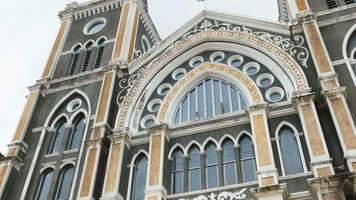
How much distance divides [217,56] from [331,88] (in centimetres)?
674

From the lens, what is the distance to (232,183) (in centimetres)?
1702

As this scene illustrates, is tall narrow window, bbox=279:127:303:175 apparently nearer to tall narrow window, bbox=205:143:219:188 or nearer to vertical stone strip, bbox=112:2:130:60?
tall narrow window, bbox=205:143:219:188

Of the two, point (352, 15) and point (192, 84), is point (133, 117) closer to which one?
point (192, 84)

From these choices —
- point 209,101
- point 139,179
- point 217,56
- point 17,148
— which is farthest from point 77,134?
point 217,56

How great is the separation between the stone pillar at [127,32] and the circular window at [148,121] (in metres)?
4.55

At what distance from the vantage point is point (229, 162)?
58.2 ft

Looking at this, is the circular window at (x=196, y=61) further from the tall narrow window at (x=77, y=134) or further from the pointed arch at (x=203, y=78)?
the tall narrow window at (x=77, y=134)

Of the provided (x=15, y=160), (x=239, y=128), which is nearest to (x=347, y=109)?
(x=239, y=128)

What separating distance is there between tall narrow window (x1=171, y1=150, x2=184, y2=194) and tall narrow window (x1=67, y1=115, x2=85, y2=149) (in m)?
5.22

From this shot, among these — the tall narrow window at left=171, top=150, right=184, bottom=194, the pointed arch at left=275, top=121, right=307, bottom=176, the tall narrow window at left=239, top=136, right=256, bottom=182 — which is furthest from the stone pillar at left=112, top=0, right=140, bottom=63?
the pointed arch at left=275, top=121, right=307, bottom=176

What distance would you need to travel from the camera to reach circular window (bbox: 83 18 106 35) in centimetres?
2836

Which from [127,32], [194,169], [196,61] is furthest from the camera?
[127,32]

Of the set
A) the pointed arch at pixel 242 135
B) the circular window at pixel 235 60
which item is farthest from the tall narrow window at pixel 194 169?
the circular window at pixel 235 60

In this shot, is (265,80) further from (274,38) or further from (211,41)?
(211,41)
